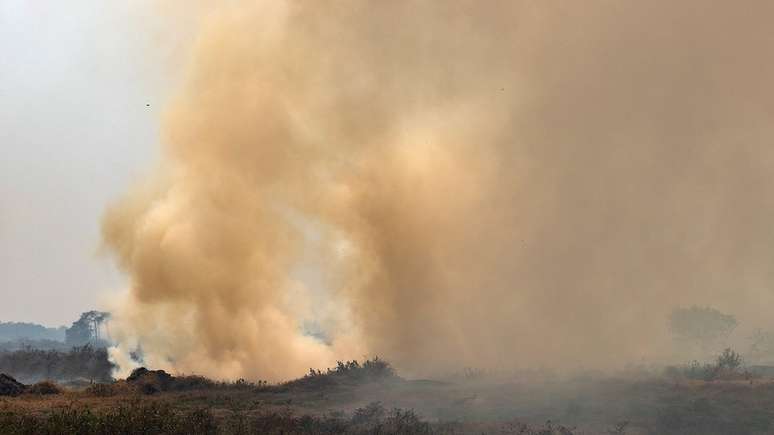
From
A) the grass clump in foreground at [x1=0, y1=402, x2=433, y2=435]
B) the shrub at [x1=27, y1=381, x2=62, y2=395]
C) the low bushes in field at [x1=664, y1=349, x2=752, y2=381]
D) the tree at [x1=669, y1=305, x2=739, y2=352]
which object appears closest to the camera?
the grass clump in foreground at [x1=0, y1=402, x2=433, y2=435]

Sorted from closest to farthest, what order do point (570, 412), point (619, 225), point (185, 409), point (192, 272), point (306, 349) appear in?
point (570, 412), point (185, 409), point (192, 272), point (619, 225), point (306, 349)

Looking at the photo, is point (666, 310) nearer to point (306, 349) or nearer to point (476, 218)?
point (476, 218)

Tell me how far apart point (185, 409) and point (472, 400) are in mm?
12283

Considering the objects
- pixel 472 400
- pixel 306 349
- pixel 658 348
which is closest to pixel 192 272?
pixel 306 349

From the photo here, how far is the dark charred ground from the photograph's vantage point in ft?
87.8

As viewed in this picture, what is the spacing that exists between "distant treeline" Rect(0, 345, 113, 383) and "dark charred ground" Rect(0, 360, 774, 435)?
22.3m

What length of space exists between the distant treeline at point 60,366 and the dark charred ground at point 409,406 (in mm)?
22255

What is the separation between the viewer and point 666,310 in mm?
55062

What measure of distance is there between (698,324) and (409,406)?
2831 centimetres

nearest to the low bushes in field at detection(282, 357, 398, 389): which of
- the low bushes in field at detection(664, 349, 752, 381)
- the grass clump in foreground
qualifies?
the grass clump in foreground

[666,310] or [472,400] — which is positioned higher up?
[666,310]

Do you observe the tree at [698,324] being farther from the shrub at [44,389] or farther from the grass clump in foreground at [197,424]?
the shrub at [44,389]

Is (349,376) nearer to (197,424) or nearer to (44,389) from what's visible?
(44,389)

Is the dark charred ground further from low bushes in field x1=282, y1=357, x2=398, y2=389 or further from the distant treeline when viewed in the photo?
the distant treeline
